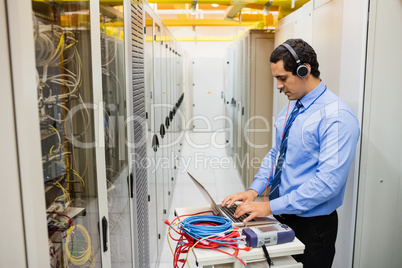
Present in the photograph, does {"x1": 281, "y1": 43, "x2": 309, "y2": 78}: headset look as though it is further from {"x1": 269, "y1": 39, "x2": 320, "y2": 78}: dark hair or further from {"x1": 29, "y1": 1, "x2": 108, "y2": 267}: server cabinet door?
{"x1": 29, "y1": 1, "x2": 108, "y2": 267}: server cabinet door

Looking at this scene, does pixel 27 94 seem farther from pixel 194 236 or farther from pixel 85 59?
pixel 194 236

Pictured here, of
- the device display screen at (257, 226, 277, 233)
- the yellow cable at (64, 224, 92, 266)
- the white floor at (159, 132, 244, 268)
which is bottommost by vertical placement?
the white floor at (159, 132, 244, 268)

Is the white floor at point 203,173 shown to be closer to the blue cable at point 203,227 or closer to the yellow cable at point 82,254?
the blue cable at point 203,227

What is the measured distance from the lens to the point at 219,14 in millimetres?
7801

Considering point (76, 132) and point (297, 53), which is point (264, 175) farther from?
point (76, 132)

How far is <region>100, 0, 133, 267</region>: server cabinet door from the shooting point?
1490 millimetres

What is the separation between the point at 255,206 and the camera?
4.99ft

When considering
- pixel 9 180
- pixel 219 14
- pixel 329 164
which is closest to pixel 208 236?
pixel 329 164

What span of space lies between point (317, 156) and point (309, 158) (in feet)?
0.13

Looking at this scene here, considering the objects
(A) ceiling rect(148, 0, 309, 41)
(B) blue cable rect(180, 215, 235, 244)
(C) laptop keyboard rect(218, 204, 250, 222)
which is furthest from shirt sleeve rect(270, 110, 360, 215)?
(A) ceiling rect(148, 0, 309, 41)

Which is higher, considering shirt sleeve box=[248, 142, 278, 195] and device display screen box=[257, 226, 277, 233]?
shirt sleeve box=[248, 142, 278, 195]

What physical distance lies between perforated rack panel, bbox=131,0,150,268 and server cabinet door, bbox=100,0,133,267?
0.11 m

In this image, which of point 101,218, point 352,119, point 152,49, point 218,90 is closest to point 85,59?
point 101,218

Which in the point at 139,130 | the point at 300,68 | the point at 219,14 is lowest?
the point at 139,130
